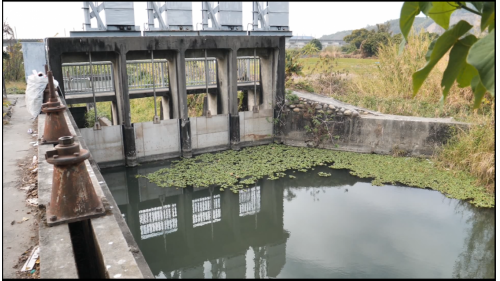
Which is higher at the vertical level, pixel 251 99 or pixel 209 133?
pixel 251 99

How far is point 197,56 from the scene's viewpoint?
9188mm

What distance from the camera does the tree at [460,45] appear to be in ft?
2.41

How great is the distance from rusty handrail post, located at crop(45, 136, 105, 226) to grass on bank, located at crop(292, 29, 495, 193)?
6.06 metres

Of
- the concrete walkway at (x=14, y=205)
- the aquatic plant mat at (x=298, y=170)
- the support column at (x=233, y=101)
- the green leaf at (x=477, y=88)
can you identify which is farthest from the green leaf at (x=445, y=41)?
the support column at (x=233, y=101)

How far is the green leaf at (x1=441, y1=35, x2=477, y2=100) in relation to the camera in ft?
2.84

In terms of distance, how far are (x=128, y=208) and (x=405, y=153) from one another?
5913 mm

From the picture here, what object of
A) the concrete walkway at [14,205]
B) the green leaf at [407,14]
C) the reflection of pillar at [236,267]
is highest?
the green leaf at [407,14]

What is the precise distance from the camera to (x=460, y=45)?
870 mm

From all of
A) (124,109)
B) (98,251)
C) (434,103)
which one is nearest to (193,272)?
(98,251)

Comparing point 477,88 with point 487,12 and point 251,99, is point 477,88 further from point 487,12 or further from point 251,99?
point 251,99

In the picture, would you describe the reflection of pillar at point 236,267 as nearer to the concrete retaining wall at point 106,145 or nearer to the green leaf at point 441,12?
the concrete retaining wall at point 106,145

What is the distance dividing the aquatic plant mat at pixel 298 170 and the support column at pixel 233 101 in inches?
14.9

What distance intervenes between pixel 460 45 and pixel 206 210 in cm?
618

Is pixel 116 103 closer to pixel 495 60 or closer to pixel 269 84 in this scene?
pixel 269 84
